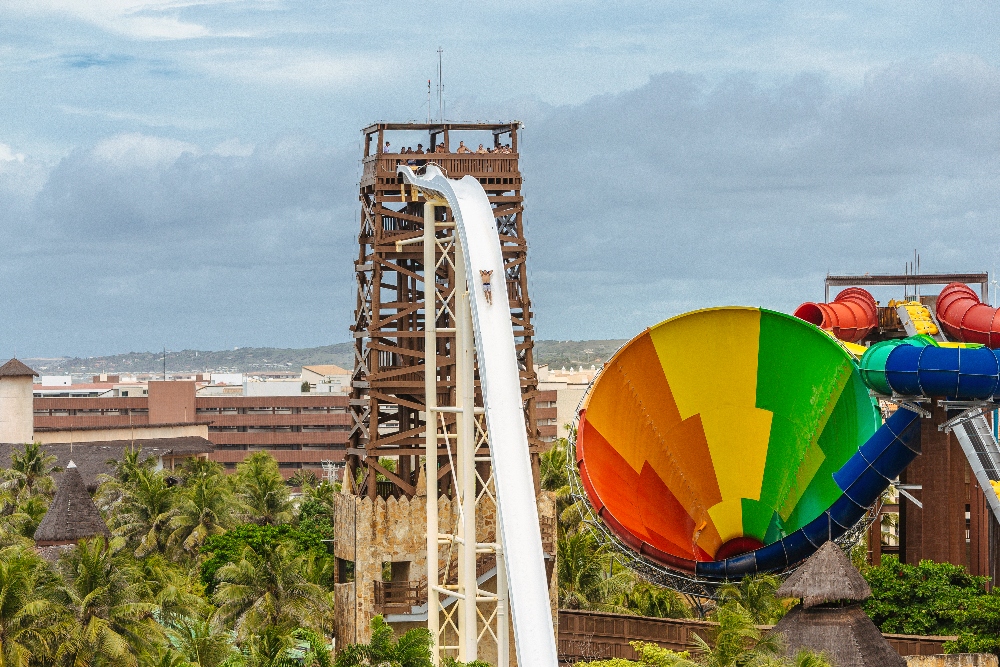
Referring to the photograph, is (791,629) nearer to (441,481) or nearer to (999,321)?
(441,481)

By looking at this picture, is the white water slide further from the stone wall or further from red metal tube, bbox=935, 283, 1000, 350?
red metal tube, bbox=935, 283, 1000, 350

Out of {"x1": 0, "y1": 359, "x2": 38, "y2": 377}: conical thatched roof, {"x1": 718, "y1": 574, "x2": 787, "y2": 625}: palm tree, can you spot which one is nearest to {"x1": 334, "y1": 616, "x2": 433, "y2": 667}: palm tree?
{"x1": 718, "y1": 574, "x2": 787, "y2": 625}: palm tree

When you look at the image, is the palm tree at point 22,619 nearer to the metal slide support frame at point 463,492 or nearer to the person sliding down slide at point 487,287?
the metal slide support frame at point 463,492

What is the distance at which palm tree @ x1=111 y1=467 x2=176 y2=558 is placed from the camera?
181 feet

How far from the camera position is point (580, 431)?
39.9 meters

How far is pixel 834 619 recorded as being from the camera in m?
29.5

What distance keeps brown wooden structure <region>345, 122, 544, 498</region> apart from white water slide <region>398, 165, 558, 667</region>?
11865 millimetres

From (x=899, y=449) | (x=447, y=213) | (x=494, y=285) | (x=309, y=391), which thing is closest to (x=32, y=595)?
→ (x=447, y=213)

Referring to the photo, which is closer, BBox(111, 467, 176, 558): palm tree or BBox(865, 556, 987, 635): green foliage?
BBox(865, 556, 987, 635): green foliage

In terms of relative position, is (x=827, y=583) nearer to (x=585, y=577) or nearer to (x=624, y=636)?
(x=624, y=636)

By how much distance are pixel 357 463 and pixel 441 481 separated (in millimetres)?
2247

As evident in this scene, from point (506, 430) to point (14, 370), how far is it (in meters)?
79.2

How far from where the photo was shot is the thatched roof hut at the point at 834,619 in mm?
29234

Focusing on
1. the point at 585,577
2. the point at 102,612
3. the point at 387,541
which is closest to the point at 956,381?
the point at 387,541
